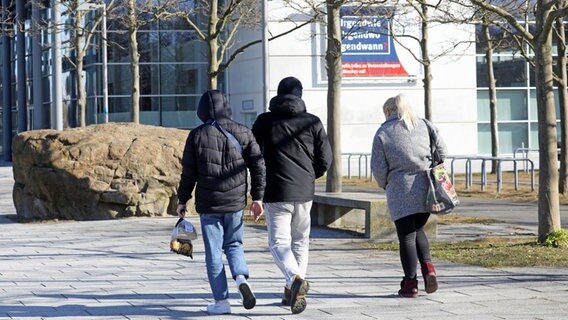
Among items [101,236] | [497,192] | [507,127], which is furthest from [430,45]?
[101,236]

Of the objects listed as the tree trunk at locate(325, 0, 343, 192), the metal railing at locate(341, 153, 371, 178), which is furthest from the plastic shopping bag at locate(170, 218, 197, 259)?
the metal railing at locate(341, 153, 371, 178)

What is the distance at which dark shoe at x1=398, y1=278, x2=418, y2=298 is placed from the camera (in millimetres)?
9312

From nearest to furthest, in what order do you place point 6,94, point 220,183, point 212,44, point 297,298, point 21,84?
point 297,298, point 220,183, point 212,44, point 21,84, point 6,94

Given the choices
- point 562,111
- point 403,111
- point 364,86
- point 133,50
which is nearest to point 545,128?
point 403,111

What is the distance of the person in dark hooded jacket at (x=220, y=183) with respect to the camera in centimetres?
869

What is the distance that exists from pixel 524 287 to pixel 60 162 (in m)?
10.4

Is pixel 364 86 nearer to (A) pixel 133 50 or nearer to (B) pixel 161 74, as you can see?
(B) pixel 161 74

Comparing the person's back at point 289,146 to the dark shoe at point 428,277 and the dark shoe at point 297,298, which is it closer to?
the dark shoe at point 297,298

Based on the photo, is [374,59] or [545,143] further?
[374,59]

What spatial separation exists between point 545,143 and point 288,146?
473 centimetres

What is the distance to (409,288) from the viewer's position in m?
9.33

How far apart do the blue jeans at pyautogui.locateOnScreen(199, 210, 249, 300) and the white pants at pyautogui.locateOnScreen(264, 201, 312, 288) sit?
25 centimetres

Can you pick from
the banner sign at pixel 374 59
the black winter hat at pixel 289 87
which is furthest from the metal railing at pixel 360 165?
the black winter hat at pixel 289 87

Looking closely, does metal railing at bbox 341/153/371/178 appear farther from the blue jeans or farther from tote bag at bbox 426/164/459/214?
the blue jeans
